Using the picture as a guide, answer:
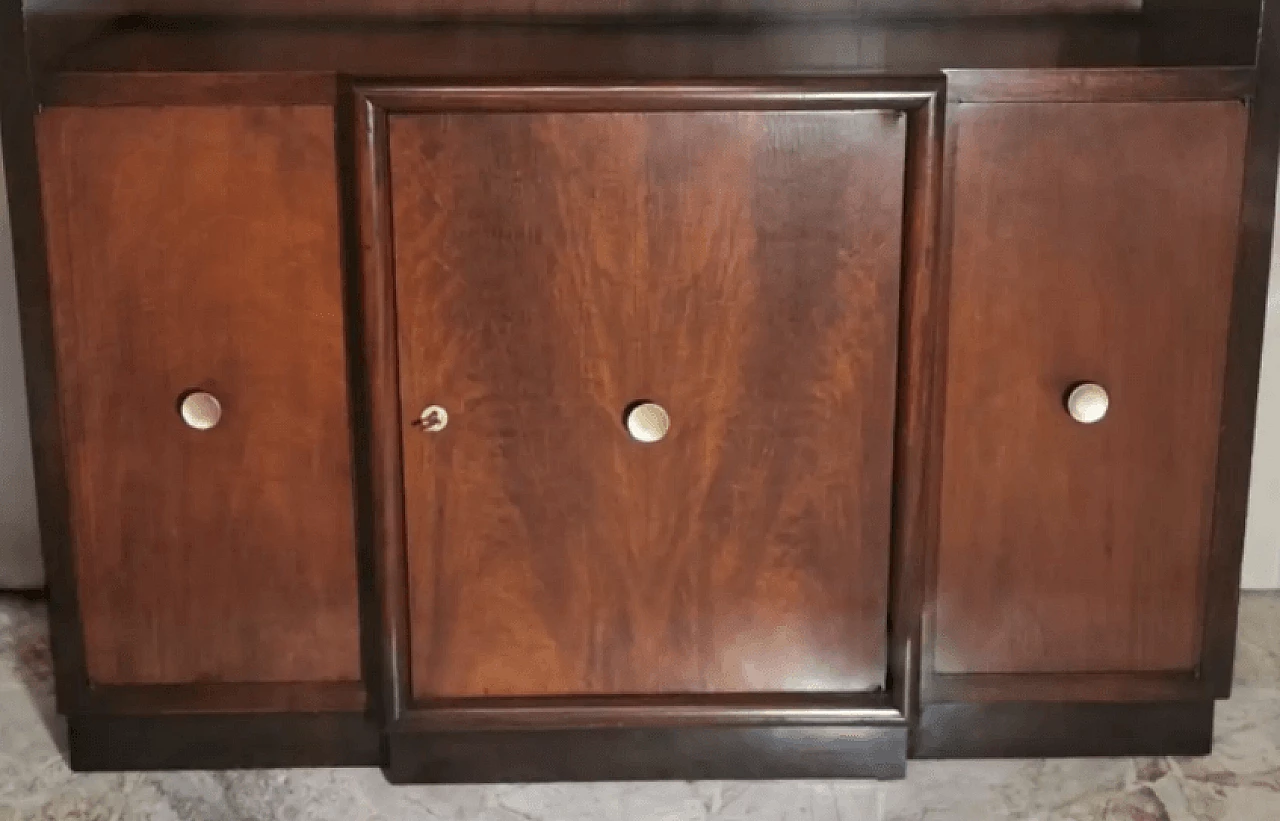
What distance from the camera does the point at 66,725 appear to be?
4.75 ft

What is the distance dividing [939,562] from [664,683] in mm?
256

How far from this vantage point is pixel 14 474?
1747mm

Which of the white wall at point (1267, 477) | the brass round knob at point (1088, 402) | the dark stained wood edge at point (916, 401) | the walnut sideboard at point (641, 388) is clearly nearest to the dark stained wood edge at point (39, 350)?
the walnut sideboard at point (641, 388)

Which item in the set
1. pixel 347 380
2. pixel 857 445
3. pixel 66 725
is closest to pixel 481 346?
pixel 347 380

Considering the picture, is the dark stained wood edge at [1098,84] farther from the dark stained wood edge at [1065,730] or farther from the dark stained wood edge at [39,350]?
the dark stained wood edge at [39,350]

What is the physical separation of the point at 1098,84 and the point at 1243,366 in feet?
0.87

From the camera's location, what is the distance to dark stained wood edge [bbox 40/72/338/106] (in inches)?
46.9

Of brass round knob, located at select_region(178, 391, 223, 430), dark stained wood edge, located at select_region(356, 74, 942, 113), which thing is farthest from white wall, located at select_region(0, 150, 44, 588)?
dark stained wood edge, located at select_region(356, 74, 942, 113)

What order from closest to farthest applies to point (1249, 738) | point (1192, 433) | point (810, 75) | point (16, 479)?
point (810, 75) → point (1192, 433) → point (1249, 738) → point (16, 479)

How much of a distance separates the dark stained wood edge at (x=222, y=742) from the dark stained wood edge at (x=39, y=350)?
0.05 metres

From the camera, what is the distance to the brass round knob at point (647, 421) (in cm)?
126

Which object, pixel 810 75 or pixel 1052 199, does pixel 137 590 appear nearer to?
pixel 810 75

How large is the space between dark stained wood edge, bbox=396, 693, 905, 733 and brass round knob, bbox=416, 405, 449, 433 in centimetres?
25

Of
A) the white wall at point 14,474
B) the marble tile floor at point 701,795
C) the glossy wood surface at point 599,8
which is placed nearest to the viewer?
the marble tile floor at point 701,795
